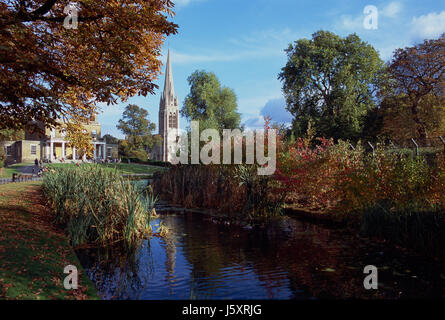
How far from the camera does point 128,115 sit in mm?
65875

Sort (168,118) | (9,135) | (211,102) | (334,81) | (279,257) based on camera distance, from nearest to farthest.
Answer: (279,257), (334,81), (211,102), (9,135), (168,118)

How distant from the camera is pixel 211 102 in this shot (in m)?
49.3

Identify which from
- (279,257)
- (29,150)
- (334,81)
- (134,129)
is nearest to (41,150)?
Result: (29,150)

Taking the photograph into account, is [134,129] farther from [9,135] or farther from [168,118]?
[168,118]

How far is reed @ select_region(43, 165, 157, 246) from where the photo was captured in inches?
327

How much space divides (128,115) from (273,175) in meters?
57.9

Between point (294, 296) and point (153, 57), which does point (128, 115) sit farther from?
point (294, 296)

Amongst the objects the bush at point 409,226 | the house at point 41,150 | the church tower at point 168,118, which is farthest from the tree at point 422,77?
the church tower at point 168,118

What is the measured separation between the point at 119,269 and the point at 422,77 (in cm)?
3343

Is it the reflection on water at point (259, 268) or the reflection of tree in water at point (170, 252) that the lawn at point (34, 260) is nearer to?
the reflection on water at point (259, 268)

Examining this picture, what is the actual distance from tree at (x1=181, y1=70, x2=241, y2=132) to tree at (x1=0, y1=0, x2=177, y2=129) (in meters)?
39.5

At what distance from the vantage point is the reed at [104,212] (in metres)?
8.30

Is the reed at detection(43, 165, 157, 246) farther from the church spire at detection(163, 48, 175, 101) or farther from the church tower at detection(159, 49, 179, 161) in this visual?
the church spire at detection(163, 48, 175, 101)

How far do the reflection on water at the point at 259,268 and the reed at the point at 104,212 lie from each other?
60 cm
